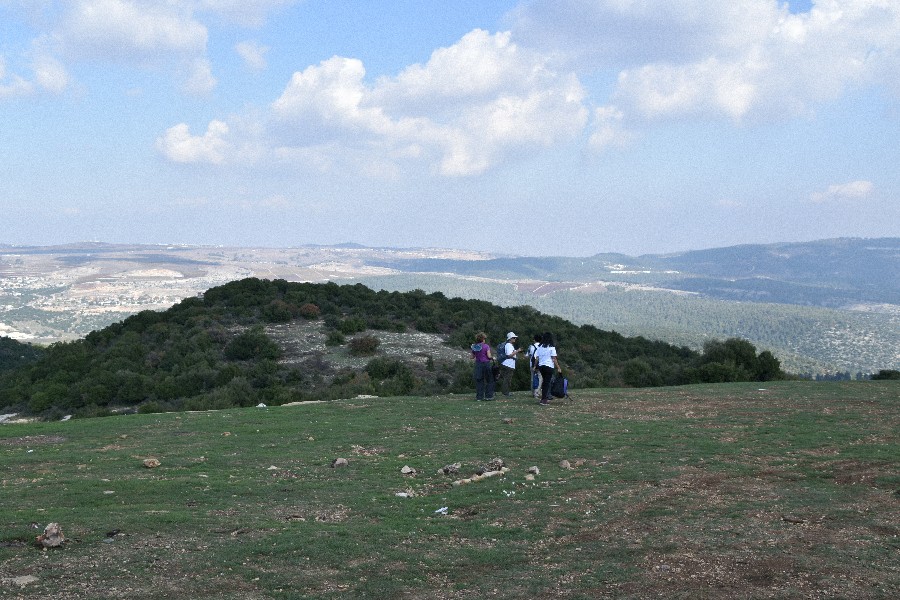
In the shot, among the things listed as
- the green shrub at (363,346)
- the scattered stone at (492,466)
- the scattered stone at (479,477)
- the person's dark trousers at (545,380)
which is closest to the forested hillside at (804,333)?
the green shrub at (363,346)

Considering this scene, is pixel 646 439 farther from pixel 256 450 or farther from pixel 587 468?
pixel 256 450

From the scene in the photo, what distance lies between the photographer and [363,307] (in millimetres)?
52875

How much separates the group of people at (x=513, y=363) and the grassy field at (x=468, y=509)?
2261 millimetres

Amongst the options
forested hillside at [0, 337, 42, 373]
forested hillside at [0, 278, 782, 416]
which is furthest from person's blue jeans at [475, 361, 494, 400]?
forested hillside at [0, 337, 42, 373]

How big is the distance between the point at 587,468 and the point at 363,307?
40126 mm

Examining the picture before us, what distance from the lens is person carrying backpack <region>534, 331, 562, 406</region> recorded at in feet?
71.4

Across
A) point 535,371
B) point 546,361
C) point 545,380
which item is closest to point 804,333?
point 535,371

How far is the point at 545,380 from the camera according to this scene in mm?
22719

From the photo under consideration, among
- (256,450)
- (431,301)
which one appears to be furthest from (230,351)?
(256,450)

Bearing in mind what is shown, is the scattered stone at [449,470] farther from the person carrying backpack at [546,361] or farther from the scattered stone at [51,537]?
the person carrying backpack at [546,361]

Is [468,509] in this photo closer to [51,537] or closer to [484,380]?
[51,537]

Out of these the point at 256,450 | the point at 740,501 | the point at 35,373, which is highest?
the point at 740,501

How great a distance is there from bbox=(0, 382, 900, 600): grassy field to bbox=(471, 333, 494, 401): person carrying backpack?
12.2 ft

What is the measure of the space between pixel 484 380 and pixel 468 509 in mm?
13296
